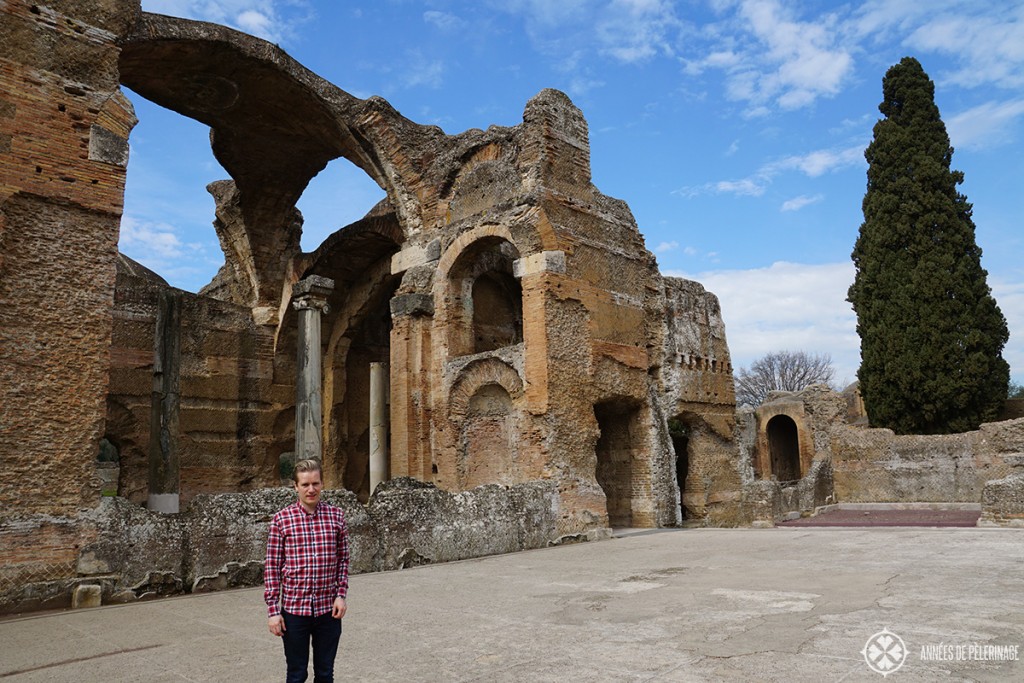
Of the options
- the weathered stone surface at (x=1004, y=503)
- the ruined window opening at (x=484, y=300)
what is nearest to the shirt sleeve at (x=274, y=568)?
the ruined window opening at (x=484, y=300)

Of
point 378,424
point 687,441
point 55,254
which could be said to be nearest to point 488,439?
point 378,424

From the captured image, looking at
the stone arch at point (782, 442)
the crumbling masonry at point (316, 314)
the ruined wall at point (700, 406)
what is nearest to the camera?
the crumbling masonry at point (316, 314)

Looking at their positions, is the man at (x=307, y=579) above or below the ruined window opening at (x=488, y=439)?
below

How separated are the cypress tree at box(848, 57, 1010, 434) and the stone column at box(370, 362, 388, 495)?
15.3m

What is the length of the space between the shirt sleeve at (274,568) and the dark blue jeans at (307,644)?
0.20 feet

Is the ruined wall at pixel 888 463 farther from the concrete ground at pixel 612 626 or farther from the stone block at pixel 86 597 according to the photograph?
the stone block at pixel 86 597

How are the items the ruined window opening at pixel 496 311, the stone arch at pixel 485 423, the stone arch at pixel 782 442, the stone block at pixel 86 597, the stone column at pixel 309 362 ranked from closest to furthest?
1. the stone block at pixel 86 597
2. the stone arch at pixel 485 423
3. the stone column at pixel 309 362
4. the ruined window opening at pixel 496 311
5. the stone arch at pixel 782 442

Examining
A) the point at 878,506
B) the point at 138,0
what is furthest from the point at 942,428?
the point at 138,0

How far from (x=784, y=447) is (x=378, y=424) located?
1918 cm

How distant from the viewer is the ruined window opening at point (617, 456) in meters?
13.8

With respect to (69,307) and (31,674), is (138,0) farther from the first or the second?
(31,674)

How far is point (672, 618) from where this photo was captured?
481 centimetres

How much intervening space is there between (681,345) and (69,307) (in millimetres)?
10656

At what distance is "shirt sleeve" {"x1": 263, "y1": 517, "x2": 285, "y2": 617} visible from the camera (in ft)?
9.81
